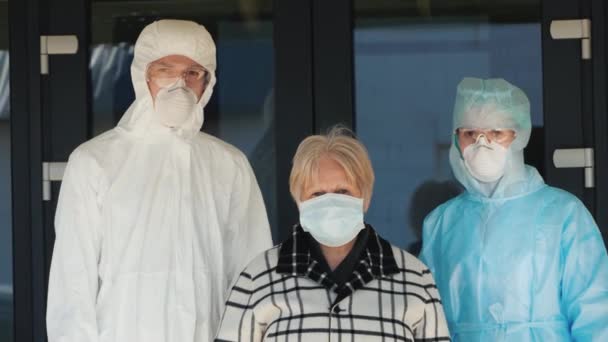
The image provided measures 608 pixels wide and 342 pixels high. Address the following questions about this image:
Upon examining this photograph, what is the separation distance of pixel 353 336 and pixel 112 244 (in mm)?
883

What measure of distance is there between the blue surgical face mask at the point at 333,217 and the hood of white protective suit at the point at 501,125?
67cm

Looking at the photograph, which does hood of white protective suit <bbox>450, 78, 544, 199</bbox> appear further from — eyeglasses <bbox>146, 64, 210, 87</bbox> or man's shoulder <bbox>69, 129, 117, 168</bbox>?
man's shoulder <bbox>69, 129, 117, 168</bbox>

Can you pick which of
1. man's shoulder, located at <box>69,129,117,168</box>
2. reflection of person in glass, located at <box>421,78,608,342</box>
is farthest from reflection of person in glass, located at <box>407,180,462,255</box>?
man's shoulder, located at <box>69,129,117,168</box>

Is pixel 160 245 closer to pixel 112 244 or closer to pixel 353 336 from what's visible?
pixel 112 244

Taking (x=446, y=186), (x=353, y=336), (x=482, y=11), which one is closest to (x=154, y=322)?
(x=353, y=336)

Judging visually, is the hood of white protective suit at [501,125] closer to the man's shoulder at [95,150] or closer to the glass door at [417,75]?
the glass door at [417,75]

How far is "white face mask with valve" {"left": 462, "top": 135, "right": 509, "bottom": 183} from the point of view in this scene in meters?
3.89

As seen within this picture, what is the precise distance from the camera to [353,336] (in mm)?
3338

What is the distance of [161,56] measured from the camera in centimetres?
398

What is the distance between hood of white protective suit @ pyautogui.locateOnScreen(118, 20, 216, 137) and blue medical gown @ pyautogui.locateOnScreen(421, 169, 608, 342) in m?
0.83

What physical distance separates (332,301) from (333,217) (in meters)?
0.21

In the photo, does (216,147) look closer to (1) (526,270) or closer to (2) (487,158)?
(2) (487,158)

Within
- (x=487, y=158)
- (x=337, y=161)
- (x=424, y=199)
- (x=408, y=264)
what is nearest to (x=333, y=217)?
(x=337, y=161)

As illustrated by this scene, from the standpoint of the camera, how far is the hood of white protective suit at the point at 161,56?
3.97 metres
